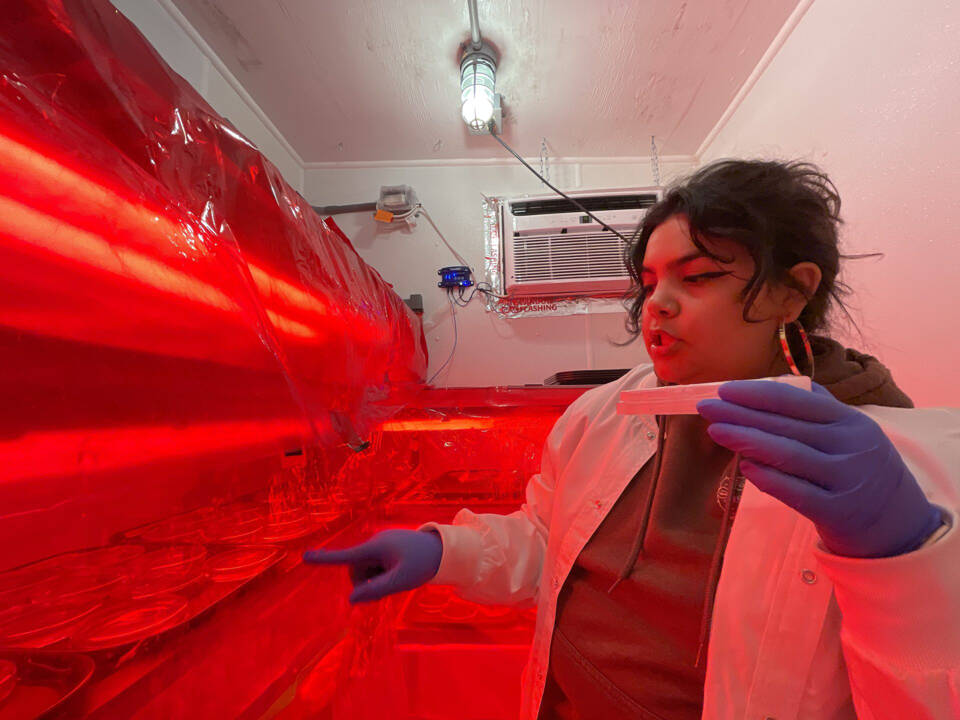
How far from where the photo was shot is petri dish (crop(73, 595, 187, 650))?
438mm

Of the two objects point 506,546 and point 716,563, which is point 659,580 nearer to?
point 716,563

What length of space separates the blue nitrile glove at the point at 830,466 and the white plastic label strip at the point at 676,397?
36mm

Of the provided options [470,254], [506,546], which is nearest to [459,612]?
[506,546]

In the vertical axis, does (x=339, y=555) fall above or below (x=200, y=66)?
below

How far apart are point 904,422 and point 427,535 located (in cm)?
71

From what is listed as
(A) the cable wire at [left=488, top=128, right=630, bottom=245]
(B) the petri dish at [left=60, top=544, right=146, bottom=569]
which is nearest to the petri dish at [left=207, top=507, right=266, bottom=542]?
(B) the petri dish at [left=60, top=544, right=146, bottom=569]

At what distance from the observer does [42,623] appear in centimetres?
43

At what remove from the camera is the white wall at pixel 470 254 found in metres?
2.06

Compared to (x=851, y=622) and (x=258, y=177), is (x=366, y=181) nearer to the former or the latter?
(x=258, y=177)

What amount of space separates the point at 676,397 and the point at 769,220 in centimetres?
34

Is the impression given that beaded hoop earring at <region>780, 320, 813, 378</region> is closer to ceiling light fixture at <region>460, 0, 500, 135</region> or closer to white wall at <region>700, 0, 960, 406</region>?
white wall at <region>700, 0, 960, 406</region>

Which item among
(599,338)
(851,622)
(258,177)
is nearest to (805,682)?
(851,622)

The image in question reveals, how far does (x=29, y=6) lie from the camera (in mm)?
395

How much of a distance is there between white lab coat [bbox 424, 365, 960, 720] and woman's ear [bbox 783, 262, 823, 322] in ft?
0.54
